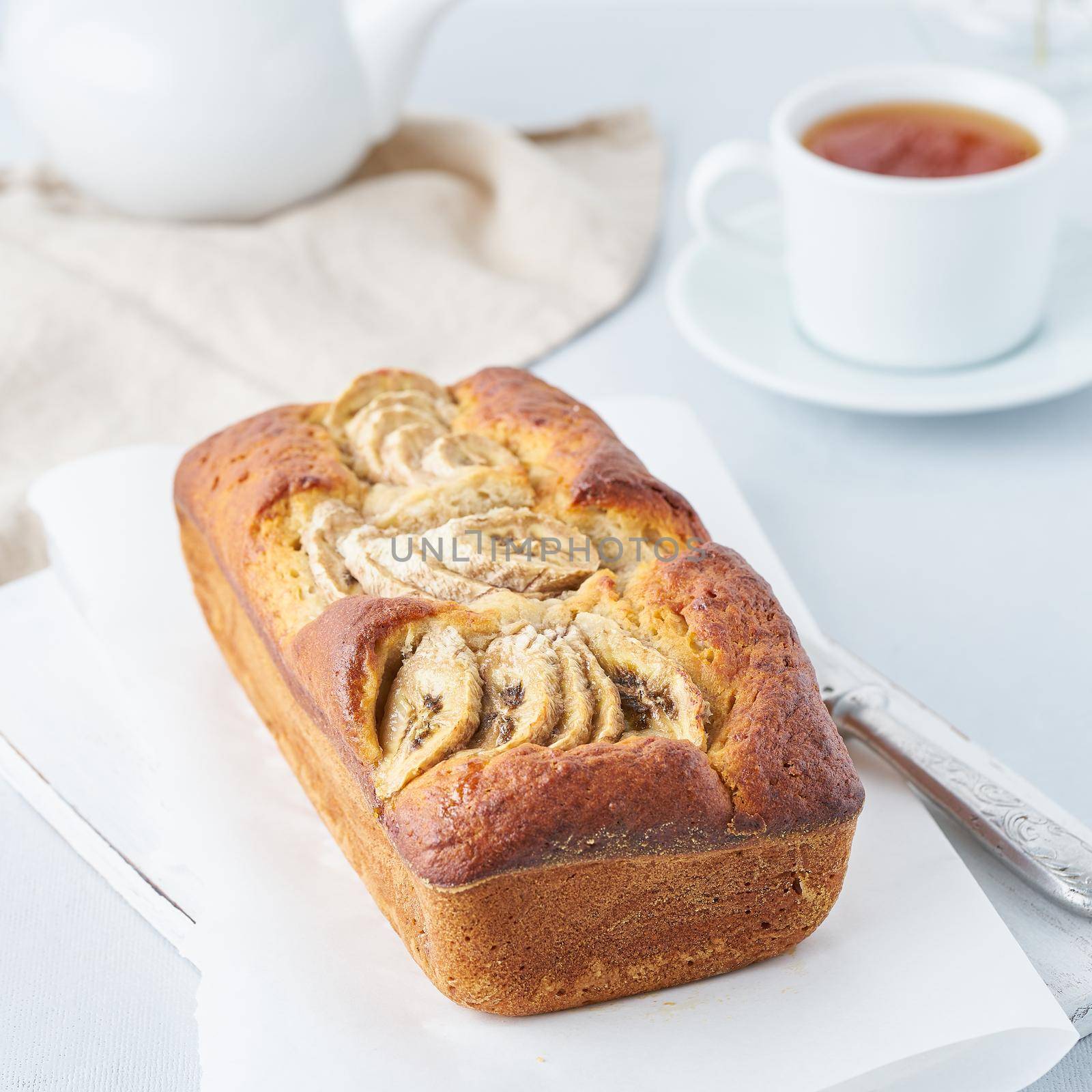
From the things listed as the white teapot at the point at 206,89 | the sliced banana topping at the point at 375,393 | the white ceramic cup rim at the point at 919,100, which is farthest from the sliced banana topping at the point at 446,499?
the white teapot at the point at 206,89

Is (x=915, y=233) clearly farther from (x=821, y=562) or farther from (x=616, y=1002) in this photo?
(x=616, y=1002)

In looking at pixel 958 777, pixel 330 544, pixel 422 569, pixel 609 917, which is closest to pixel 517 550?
pixel 422 569

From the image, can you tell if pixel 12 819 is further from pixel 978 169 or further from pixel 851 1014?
pixel 978 169

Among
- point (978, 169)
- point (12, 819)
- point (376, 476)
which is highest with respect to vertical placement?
point (376, 476)

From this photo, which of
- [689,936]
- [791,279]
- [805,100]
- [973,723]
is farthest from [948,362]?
[689,936]

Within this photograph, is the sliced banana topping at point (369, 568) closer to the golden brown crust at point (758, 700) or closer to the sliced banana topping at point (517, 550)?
the sliced banana topping at point (517, 550)
